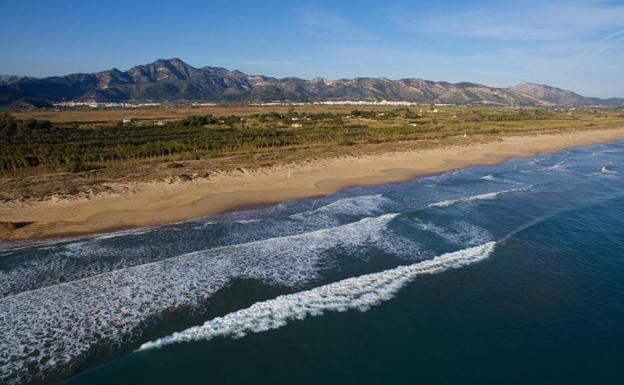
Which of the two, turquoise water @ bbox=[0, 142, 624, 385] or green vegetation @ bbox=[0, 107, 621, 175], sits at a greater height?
green vegetation @ bbox=[0, 107, 621, 175]

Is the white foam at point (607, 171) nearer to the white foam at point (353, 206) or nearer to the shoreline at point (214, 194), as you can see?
the shoreline at point (214, 194)

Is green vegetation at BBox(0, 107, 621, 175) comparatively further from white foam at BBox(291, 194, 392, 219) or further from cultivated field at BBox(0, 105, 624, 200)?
white foam at BBox(291, 194, 392, 219)

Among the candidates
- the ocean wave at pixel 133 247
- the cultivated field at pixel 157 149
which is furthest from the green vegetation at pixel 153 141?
the ocean wave at pixel 133 247

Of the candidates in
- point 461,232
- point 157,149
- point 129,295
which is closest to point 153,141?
point 157,149

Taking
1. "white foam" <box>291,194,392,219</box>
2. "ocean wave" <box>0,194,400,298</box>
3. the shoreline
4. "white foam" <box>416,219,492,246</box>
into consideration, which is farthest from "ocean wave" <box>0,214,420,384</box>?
the shoreline

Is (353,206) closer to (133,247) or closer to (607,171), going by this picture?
(133,247)
